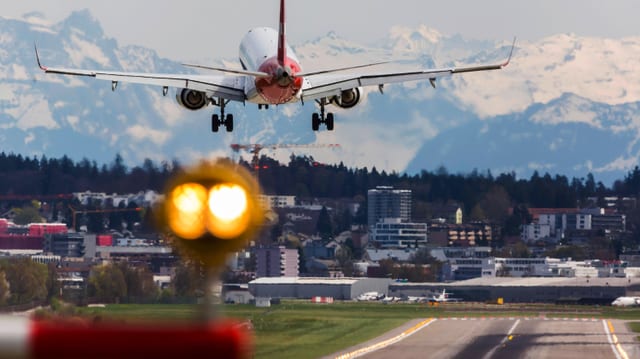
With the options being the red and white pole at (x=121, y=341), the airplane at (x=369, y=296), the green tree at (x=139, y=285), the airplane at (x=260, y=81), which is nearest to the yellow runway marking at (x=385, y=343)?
the green tree at (x=139, y=285)

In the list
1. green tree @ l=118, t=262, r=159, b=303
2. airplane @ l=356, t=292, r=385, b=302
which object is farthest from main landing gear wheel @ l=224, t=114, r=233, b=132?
airplane @ l=356, t=292, r=385, b=302

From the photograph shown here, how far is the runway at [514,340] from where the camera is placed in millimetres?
98500

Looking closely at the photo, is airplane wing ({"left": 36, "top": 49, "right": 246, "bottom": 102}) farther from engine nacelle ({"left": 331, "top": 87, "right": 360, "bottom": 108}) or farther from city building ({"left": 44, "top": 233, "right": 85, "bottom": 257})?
city building ({"left": 44, "top": 233, "right": 85, "bottom": 257})

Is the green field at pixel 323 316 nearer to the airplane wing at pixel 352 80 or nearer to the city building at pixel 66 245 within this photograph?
the airplane wing at pixel 352 80

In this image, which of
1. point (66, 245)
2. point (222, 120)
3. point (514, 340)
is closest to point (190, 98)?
point (222, 120)

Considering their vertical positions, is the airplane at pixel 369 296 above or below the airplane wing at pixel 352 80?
below

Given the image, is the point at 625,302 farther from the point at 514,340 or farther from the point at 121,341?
the point at 121,341

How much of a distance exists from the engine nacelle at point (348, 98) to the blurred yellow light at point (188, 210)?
75063mm

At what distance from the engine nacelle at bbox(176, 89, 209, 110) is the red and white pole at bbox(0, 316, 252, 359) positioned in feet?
245

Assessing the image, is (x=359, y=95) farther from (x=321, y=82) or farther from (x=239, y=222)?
(x=239, y=222)

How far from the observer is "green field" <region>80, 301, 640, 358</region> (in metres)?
91.8

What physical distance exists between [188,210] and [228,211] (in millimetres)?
235

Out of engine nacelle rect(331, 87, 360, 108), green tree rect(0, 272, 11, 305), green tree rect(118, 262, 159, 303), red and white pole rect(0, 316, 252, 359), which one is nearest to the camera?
red and white pole rect(0, 316, 252, 359)

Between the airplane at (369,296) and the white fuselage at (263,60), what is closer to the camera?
the white fuselage at (263,60)
